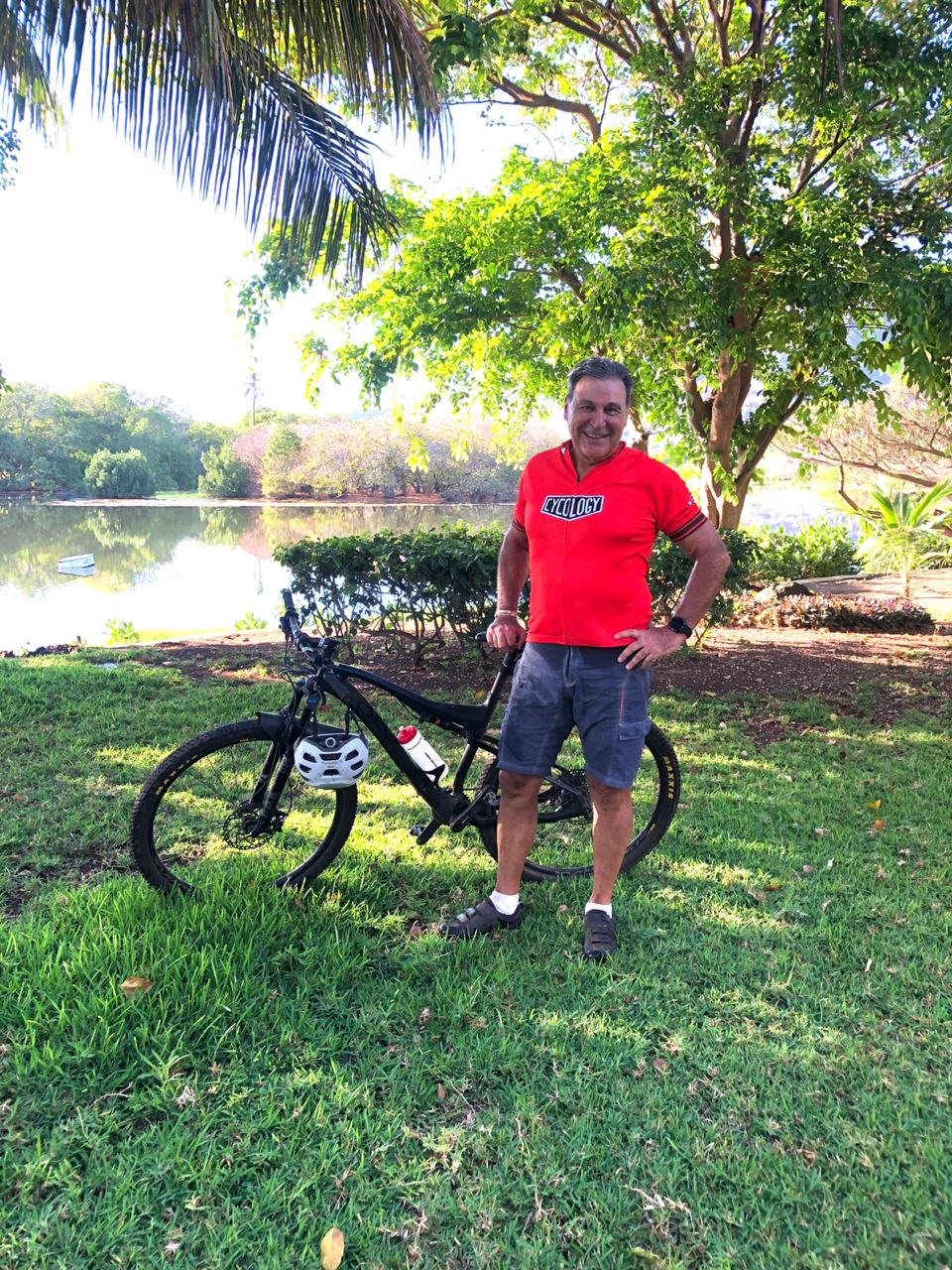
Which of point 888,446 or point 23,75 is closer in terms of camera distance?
point 23,75

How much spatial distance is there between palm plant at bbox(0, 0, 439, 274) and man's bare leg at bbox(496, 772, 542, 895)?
3722 mm

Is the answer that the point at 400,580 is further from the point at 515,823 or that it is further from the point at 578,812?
the point at 515,823

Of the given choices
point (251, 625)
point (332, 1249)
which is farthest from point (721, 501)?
point (332, 1249)

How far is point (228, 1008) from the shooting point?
2463 mm

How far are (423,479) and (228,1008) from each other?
3649cm

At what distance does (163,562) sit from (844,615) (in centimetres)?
1700

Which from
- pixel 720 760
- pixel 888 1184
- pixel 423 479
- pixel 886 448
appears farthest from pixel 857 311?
pixel 423 479

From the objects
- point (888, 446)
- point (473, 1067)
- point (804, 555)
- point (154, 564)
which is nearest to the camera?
point (473, 1067)

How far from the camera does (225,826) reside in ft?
10.8

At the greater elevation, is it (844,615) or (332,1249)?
(844,615)

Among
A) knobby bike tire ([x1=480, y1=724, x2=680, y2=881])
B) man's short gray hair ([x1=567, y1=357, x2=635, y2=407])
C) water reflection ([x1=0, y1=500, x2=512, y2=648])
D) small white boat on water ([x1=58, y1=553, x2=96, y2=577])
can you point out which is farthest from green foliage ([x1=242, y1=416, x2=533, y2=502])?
man's short gray hair ([x1=567, y1=357, x2=635, y2=407])

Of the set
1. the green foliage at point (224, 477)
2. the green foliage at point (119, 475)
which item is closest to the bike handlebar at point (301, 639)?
the green foliage at point (119, 475)

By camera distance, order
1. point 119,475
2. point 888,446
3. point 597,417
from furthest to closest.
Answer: point 119,475 < point 888,446 < point 597,417

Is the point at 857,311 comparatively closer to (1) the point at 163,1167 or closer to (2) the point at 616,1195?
(2) the point at 616,1195
